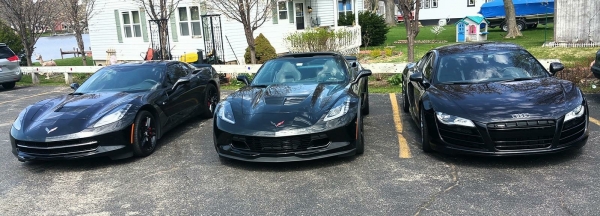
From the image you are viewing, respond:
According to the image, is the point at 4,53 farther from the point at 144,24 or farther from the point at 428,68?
the point at 428,68

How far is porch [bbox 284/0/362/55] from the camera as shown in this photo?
61.9 feet

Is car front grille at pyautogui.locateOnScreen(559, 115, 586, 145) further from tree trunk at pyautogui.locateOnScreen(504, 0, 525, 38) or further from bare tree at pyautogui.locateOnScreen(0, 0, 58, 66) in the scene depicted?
tree trunk at pyautogui.locateOnScreen(504, 0, 525, 38)

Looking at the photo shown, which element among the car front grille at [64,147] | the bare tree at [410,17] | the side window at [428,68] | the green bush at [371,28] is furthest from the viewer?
the green bush at [371,28]

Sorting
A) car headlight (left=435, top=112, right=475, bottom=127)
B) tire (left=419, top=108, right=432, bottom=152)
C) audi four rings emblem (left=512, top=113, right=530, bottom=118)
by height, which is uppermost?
audi four rings emblem (left=512, top=113, right=530, bottom=118)

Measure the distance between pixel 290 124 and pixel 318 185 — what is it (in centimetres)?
82

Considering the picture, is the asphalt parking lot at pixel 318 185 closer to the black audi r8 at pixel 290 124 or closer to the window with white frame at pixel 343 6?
the black audi r8 at pixel 290 124

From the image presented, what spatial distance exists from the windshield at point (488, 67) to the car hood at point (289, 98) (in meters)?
1.52

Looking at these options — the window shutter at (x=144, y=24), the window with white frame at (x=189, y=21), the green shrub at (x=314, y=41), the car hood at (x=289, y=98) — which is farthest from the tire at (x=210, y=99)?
the window shutter at (x=144, y=24)

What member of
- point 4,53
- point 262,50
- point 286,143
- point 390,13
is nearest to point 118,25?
point 4,53

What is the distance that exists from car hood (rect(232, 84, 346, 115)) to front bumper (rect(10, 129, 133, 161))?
1.66m

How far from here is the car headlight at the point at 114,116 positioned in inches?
243

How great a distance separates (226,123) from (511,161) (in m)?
3.37

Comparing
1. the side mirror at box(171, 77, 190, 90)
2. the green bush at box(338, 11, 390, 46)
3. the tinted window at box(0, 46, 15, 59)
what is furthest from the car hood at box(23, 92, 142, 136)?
the green bush at box(338, 11, 390, 46)

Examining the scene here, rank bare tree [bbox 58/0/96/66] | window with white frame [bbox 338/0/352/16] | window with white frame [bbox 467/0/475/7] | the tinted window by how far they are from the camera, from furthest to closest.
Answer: window with white frame [bbox 467/0/475/7] < window with white frame [bbox 338/0/352/16] < bare tree [bbox 58/0/96/66] < the tinted window
